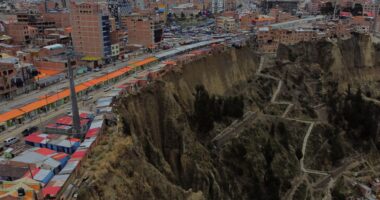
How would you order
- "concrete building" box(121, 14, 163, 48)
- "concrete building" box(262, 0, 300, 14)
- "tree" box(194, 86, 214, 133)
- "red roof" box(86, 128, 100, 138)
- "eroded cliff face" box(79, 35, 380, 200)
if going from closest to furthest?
"eroded cliff face" box(79, 35, 380, 200), "red roof" box(86, 128, 100, 138), "tree" box(194, 86, 214, 133), "concrete building" box(121, 14, 163, 48), "concrete building" box(262, 0, 300, 14)

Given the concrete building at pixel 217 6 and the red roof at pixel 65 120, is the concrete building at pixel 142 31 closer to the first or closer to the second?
the red roof at pixel 65 120

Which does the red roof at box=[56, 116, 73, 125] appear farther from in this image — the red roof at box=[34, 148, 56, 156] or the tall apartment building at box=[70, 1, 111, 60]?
the tall apartment building at box=[70, 1, 111, 60]

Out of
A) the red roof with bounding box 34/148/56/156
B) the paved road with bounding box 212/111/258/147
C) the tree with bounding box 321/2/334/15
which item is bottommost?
the paved road with bounding box 212/111/258/147

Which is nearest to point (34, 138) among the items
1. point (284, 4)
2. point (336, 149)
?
point (336, 149)

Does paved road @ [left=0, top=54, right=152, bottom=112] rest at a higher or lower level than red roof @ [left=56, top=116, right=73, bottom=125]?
higher

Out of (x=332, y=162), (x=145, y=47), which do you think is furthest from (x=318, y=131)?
(x=145, y=47)

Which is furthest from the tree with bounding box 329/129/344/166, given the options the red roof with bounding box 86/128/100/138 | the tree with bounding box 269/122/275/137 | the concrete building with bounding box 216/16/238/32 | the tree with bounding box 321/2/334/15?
the tree with bounding box 321/2/334/15
